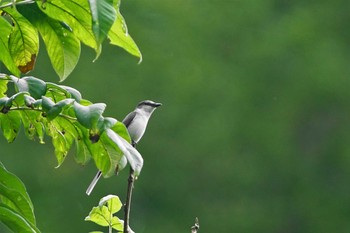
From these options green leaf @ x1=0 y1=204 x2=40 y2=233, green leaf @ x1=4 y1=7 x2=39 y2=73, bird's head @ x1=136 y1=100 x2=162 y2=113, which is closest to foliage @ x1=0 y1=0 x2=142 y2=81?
green leaf @ x1=4 y1=7 x2=39 y2=73

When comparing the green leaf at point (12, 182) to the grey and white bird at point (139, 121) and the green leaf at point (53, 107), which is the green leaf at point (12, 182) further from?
the grey and white bird at point (139, 121)

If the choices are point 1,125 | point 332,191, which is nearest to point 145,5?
point 332,191

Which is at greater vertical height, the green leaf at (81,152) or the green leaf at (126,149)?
the green leaf at (126,149)

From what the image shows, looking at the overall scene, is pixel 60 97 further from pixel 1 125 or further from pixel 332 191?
pixel 332 191

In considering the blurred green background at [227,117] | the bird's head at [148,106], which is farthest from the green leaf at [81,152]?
the blurred green background at [227,117]

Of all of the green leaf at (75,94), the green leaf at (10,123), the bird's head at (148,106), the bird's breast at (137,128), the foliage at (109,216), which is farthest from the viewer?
the bird's head at (148,106)

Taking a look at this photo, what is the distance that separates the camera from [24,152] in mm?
10055

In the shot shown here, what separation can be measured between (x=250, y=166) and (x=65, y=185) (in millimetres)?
2008

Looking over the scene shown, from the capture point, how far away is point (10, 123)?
1.51 metres

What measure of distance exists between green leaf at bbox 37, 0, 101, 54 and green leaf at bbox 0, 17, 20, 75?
90mm

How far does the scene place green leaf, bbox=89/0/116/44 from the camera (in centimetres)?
118

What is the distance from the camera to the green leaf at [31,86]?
4.43ft

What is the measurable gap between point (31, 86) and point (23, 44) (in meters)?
0.19

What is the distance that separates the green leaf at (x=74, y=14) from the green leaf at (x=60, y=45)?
15 millimetres
